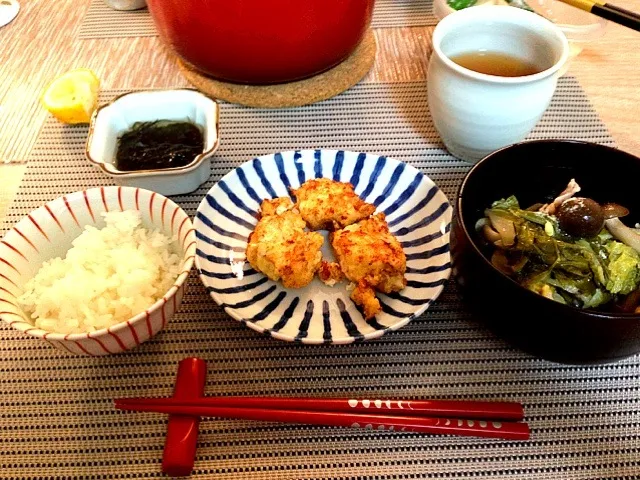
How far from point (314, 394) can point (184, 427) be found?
0.18 meters

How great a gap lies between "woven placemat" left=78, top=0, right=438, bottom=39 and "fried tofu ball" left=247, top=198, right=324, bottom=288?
0.84 meters

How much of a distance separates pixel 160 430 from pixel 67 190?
1.85ft

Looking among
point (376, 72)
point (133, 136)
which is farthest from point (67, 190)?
point (376, 72)

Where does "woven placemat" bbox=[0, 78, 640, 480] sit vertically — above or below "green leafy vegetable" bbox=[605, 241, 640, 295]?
below

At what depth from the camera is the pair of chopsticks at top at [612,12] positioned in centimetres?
100

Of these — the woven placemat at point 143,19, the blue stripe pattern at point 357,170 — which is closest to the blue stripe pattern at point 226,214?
the blue stripe pattern at point 357,170

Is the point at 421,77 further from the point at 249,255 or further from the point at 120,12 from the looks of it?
the point at 120,12

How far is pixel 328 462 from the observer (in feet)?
2.22

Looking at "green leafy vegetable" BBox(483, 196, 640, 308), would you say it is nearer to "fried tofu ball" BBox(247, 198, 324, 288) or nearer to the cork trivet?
"fried tofu ball" BBox(247, 198, 324, 288)

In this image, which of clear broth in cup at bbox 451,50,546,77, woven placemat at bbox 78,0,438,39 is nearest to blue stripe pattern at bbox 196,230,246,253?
clear broth in cup at bbox 451,50,546,77

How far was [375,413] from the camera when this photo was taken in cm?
68

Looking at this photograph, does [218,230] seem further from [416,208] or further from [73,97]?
[73,97]

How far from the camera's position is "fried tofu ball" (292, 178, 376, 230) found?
0.91m

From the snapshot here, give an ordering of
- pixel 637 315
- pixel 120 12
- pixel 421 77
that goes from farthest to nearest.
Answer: pixel 120 12 < pixel 421 77 < pixel 637 315
